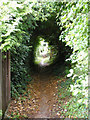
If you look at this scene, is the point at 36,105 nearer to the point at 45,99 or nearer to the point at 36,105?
the point at 36,105

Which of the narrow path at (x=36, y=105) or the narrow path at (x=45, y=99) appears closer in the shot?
the narrow path at (x=36, y=105)

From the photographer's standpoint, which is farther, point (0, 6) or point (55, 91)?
point (55, 91)

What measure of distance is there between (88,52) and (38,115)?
136 inches

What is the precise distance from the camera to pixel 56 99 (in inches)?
239

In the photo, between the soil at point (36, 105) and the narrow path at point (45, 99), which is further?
the narrow path at point (45, 99)

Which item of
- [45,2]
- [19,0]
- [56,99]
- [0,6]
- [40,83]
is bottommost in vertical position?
[56,99]

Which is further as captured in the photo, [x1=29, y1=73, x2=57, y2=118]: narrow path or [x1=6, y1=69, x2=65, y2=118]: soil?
[x1=29, y1=73, x2=57, y2=118]: narrow path

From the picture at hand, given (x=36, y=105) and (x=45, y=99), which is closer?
(x=36, y=105)

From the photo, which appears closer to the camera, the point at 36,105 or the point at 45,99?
the point at 36,105

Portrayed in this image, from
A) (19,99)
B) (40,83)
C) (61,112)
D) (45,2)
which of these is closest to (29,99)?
(19,99)

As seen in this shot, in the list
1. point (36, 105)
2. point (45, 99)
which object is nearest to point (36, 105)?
point (36, 105)

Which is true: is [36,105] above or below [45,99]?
below

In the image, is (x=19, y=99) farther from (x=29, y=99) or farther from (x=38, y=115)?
(x=38, y=115)

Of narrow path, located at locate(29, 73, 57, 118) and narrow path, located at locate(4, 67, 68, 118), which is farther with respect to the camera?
narrow path, located at locate(29, 73, 57, 118)
